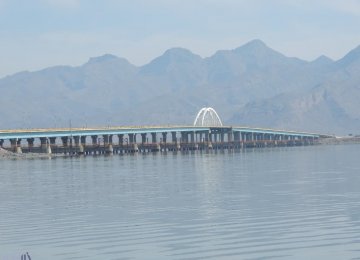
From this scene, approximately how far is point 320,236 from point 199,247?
21.4 feet

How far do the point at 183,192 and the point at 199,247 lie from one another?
113ft

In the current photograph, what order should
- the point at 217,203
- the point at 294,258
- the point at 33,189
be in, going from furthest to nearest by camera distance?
the point at 33,189 → the point at 217,203 → the point at 294,258

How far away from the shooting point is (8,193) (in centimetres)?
8512

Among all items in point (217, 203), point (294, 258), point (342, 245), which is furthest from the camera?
point (217, 203)

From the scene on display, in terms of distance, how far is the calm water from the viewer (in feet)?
150

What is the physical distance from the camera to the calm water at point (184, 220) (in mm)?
45656

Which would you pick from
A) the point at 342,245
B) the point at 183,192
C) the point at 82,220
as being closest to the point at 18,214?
the point at 82,220

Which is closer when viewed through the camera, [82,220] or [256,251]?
[256,251]

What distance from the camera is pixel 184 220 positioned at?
57.1 meters

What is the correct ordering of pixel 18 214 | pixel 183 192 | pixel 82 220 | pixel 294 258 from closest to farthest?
pixel 294 258 → pixel 82 220 → pixel 18 214 → pixel 183 192

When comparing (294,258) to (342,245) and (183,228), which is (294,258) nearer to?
(342,245)

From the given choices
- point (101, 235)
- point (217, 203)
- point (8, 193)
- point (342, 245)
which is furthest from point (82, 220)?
point (8, 193)

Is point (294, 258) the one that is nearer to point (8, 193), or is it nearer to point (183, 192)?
point (183, 192)

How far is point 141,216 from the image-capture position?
197ft
